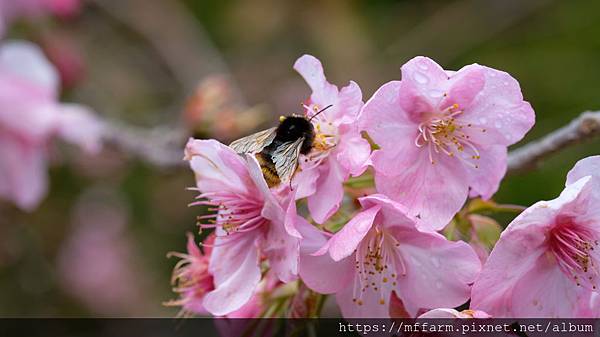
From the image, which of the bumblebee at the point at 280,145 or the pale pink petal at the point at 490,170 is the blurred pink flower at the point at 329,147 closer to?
the bumblebee at the point at 280,145

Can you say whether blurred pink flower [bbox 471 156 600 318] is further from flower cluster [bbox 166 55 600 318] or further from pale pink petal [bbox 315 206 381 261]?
pale pink petal [bbox 315 206 381 261]

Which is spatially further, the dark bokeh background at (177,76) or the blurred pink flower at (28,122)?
the dark bokeh background at (177,76)

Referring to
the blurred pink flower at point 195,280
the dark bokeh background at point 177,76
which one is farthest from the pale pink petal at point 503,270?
the dark bokeh background at point 177,76

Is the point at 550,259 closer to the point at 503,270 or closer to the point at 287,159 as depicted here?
the point at 503,270

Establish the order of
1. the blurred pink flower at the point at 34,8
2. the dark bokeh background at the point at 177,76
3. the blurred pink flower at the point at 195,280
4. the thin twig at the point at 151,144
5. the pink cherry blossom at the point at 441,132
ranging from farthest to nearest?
1. the dark bokeh background at the point at 177,76
2. the blurred pink flower at the point at 34,8
3. the thin twig at the point at 151,144
4. the blurred pink flower at the point at 195,280
5. the pink cherry blossom at the point at 441,132

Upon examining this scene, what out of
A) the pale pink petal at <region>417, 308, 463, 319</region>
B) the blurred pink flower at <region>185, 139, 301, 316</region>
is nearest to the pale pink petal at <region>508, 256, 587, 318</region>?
the pale pink petal at <region>417, 308, 463, 319</region>

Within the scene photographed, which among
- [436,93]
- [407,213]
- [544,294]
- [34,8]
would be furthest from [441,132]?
[34,8]
